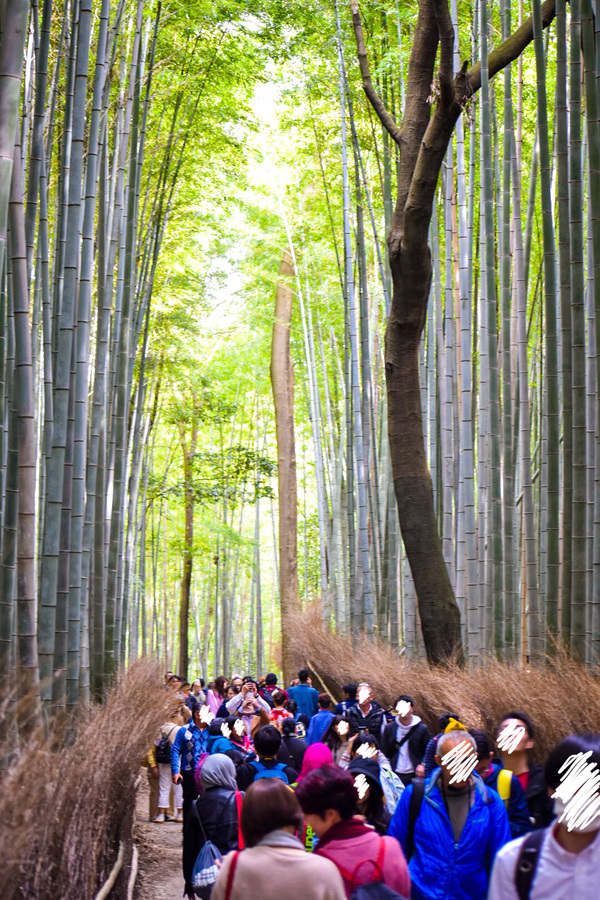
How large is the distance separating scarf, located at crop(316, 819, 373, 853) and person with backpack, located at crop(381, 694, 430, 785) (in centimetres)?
212

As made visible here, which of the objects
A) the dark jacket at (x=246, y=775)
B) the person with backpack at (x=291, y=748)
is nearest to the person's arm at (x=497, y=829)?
the dark jacket at (x=246, y=775)

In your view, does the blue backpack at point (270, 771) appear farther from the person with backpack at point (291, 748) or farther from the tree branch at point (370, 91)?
the tree branch at point (370, 91)

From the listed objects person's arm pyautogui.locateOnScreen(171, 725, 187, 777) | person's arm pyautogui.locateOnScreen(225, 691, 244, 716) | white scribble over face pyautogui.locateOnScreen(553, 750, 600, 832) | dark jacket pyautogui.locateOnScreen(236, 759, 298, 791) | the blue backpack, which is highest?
white scribble over face pyautogui.locateOnScreen(553, 750, 600, 832)

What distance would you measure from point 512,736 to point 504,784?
16 cm

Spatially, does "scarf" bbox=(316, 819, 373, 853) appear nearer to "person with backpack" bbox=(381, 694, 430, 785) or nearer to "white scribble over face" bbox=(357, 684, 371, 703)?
"person with backpack" bbox=(381, 694, 430, 785)

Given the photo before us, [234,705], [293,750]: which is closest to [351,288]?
[234,705]

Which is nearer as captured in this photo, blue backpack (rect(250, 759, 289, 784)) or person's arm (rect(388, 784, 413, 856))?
person's arm (rect(388, 784, 413, 856))

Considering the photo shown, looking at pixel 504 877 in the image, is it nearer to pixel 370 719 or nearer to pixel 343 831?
pixel 343 831

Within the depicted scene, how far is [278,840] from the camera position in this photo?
182 cm

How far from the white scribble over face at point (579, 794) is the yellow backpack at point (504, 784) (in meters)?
0.97

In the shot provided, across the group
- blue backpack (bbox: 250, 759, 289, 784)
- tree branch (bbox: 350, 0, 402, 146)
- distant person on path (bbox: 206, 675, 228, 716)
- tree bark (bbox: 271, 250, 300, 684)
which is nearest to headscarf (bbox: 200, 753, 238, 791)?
blue backpack (bbox: 250, 759, 289, 784)

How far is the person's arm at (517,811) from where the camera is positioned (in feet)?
8.52

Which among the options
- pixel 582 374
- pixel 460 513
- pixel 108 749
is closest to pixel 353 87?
pixel 460 513

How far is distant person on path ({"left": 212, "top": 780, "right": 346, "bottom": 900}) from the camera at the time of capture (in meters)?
1.74
